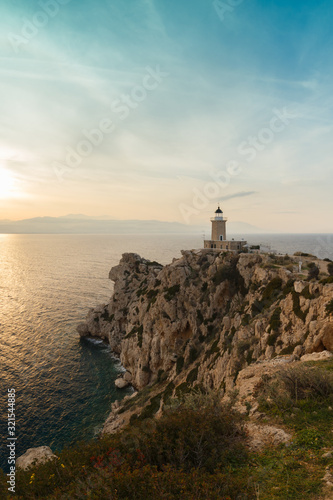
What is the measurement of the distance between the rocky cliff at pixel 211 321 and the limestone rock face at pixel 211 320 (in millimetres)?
116

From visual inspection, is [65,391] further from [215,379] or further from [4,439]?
[215,379]

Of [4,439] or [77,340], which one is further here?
[77,340]

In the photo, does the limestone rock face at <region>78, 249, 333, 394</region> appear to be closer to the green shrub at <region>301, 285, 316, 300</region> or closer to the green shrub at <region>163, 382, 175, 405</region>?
the green shrub at <region>301, 285, 316, 300</region>

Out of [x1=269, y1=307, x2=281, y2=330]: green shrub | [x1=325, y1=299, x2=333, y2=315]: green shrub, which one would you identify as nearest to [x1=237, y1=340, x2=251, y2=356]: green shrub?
[x1=269, y1=307, x2=281, y2=330]: green shrub

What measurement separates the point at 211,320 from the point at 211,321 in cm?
17

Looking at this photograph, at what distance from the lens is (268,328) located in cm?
2695

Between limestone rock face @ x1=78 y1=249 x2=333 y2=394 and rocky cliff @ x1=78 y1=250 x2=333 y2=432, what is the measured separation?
0.12 meters

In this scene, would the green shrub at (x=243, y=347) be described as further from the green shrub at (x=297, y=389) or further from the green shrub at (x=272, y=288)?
the green shrub at (x=297, y=389)

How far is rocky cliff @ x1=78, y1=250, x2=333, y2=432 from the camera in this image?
79.0ft

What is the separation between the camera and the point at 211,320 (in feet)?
141

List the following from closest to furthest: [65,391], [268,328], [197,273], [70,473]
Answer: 1. [70,473]
2. [268,328]
3. [65,391]
4. [197,273]

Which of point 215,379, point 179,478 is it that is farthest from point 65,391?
point 179,478

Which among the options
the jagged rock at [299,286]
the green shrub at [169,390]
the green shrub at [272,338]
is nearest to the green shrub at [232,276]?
the jagged rock at [299,286]

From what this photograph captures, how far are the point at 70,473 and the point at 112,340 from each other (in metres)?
57.0
